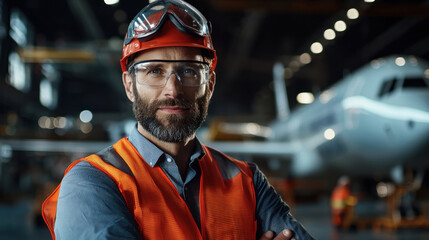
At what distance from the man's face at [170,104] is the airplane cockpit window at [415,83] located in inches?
306

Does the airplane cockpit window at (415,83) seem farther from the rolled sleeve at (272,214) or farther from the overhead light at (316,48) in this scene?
the overhead light at (316,48)

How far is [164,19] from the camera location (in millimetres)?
1601

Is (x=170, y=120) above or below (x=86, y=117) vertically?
below

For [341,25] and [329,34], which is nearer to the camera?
[341,25]

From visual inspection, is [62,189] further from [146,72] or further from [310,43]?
[310,43]

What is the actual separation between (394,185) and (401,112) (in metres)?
1.64

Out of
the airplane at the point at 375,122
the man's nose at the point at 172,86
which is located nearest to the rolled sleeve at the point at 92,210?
the man's nose at the point at 172,86

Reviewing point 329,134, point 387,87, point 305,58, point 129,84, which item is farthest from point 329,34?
point 129,84

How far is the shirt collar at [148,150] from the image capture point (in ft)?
5.21

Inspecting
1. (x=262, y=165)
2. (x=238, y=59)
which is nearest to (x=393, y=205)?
(x=262, y=165)

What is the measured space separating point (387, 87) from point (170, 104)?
26.3ft

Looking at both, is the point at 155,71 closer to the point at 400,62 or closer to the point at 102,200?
the point at 102,200

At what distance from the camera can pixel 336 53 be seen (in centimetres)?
2036

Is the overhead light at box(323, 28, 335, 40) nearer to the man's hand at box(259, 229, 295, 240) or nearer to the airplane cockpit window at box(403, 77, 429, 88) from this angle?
the airplane cockpit window at box(403, 77, 429, 88)
